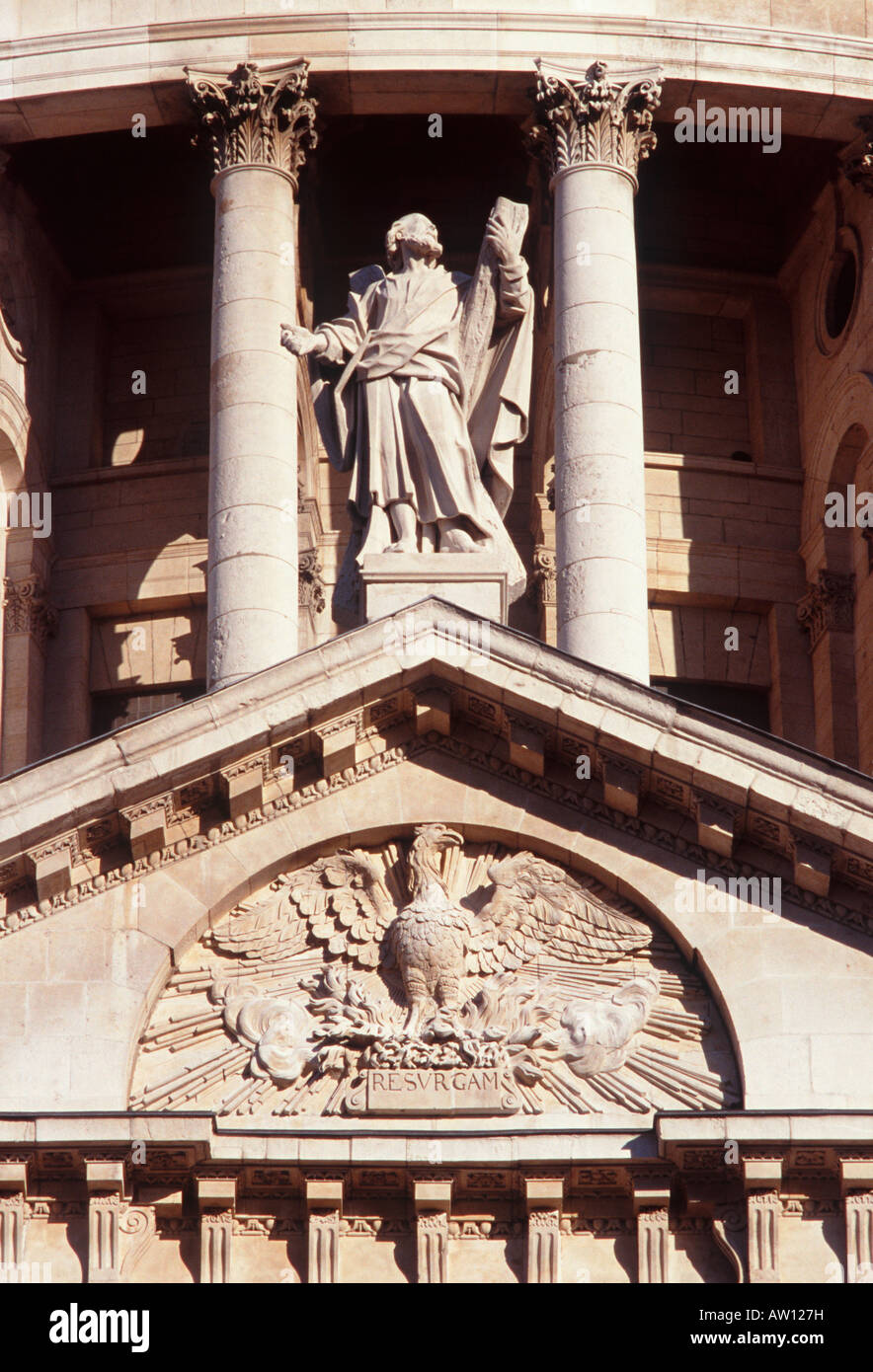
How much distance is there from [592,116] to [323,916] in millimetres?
13982

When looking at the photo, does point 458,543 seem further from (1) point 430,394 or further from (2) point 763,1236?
(2) point 763,1236

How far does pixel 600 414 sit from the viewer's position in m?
34.9

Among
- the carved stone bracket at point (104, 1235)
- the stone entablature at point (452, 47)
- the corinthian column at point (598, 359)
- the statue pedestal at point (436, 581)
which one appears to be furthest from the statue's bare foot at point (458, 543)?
the stone entablature at point (452, 47)

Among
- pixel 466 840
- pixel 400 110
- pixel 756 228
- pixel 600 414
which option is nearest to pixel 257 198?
pixel 400 110

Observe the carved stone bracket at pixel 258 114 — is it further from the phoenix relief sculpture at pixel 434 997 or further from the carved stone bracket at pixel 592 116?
the phoenix relief sculpture at pixel 434 997

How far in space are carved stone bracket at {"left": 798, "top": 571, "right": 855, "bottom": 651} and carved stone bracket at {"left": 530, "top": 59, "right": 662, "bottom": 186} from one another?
18.3 feet

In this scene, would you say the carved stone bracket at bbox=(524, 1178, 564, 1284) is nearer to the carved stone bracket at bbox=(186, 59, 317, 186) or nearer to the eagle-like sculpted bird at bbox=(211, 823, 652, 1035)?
the eagle-like sculpted bird at bbox=(211, 823, 652, 1035)

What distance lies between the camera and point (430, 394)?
99.8ft

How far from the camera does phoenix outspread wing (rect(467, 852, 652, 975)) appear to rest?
84.1ft

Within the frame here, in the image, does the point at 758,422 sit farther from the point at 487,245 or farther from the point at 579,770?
the point at 579,770

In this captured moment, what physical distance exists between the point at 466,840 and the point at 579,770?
1.08 meters

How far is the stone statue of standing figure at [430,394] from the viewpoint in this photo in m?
30.0

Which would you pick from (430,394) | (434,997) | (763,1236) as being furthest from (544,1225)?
(430,394)

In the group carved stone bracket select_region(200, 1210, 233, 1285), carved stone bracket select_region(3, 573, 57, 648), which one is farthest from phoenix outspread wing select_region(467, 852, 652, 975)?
carved stone bracket select_region(3, 573, 57, 648)
